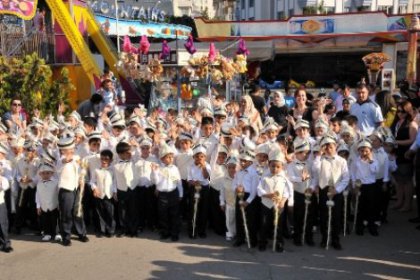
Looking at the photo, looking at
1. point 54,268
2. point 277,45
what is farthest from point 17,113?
point 277,45

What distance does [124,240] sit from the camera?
6926 mm

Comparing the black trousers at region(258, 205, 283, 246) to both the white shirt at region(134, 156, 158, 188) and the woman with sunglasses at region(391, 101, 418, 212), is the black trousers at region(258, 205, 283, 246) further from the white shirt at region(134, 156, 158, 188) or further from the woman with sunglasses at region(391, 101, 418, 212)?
the woman with sunglasses at region(391, 101, 418, 212)

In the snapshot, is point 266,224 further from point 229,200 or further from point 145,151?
point 145,151

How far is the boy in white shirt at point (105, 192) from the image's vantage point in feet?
22.9

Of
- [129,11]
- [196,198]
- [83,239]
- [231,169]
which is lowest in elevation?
[83,239]

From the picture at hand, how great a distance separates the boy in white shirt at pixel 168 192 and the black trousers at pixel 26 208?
2.00 meters

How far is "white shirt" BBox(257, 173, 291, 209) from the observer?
6.17 m

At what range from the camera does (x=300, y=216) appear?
259 inches

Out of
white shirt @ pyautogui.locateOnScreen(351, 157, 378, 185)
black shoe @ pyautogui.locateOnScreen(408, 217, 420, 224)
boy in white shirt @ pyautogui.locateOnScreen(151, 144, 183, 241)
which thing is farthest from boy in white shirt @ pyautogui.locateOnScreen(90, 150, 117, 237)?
black shoe @ pyautogui.locateOnScreen(408, 217, 420, 224)

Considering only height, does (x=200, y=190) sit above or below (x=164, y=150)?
below

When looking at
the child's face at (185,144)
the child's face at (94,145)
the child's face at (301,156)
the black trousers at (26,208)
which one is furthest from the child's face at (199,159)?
the black trousers at (26,208)

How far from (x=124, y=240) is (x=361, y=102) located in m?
4.80

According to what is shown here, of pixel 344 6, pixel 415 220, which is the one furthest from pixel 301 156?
pixel 344 6

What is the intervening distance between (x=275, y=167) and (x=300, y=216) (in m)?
0.92
